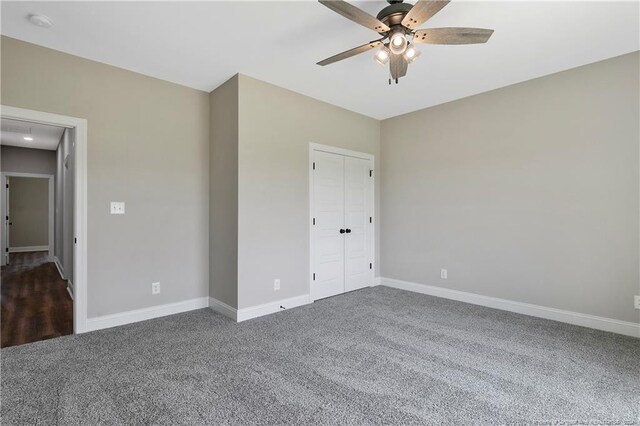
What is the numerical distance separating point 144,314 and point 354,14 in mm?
3495

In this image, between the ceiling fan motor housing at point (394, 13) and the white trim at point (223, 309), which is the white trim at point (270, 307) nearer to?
the white trim at point (223, 309)

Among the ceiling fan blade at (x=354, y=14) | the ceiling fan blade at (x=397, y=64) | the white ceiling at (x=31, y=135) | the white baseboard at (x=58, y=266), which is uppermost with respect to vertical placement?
the white ceiling at (x=31, y=135)

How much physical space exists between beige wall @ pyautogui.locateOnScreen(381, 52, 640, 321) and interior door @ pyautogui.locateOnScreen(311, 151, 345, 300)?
102 centimetres

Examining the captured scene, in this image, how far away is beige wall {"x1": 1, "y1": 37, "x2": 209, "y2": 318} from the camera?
2881 mm

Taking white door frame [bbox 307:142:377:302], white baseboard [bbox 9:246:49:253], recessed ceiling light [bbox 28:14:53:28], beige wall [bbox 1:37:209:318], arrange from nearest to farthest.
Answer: recessed ceiling light [bbox 28:14:53:28]
beige wall [bbox 1:37:209:318]
white door frame [bbox 307:142:377:302]
white baseboard [bbox 9:246:49:253]

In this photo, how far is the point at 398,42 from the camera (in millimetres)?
2135

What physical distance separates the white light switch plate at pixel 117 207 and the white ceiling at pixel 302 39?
144 centimetres

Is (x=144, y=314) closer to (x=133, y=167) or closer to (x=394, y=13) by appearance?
(x=133, y=167)

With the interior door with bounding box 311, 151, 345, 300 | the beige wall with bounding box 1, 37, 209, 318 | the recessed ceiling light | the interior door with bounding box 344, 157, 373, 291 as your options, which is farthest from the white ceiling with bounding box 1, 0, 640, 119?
the interior door with bounding box 344, 157, 373, 291

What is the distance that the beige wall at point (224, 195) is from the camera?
3.43 meters

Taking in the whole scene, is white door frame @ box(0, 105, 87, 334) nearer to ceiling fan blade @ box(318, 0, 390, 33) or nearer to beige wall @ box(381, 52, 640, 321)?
ceiling fan blade @ box(318, 0, 390, 33)

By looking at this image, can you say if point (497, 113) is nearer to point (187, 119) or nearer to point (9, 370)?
point (187, 119)

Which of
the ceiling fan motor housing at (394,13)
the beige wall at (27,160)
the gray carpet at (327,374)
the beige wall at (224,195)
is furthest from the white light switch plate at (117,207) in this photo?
the beige wall at (27,160)

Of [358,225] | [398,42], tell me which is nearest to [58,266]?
[358,225]
